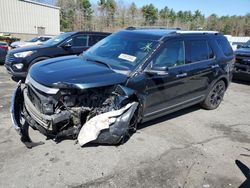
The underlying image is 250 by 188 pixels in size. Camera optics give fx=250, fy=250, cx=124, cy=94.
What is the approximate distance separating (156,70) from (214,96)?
107 inches

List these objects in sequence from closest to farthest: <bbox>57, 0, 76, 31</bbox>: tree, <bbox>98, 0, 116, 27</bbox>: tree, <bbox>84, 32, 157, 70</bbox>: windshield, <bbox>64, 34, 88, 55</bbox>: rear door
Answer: <bbox>84, 32, 157, 70</bbox>: windshield → <bbox>64, 34, 88, 55</bbox>: rear door → <bbox>57, 0, 76, 31</bbox>: tree → <bbox>98, 0, 116, 27</bbox>: tree

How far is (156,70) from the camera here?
4.04 m

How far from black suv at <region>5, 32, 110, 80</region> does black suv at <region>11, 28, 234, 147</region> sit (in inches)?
123

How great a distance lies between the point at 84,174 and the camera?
3.29 metres

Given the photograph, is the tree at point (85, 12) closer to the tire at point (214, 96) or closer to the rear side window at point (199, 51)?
the tire at point (214, 96)

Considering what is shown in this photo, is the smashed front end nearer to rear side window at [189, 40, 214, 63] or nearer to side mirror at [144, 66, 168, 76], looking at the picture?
side mirror at [144, 66, 168, 76]

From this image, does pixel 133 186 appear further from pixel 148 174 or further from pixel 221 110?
pixel 221 110

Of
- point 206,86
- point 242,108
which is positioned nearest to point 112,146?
point 206,86

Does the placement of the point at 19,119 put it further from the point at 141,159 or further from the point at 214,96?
the point at 214,96

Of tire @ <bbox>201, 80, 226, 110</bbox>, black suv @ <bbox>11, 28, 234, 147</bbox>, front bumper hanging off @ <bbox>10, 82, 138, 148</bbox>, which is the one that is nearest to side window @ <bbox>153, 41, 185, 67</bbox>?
black suv @ <bbox>11, 28, 234, 147</bbox>

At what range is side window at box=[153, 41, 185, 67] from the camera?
432 centimetres

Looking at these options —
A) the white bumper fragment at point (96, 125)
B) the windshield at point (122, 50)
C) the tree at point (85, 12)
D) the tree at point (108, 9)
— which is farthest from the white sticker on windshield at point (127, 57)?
the tree at point (108, 9)

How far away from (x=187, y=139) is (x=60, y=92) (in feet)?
7.94

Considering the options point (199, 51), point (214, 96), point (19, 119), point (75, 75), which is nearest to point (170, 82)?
point (199, 51)
